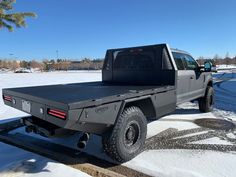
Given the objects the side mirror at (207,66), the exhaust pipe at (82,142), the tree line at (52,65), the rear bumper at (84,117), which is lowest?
the exhaust pipe at (82,142)

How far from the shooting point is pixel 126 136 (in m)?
3.87

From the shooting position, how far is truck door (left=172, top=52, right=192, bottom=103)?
5.37 metres

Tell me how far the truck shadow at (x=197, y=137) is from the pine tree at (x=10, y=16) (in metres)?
4.78

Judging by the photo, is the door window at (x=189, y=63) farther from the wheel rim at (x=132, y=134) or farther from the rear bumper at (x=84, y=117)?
the rear bumper at (x=84, y=117)

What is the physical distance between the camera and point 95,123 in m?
3.12

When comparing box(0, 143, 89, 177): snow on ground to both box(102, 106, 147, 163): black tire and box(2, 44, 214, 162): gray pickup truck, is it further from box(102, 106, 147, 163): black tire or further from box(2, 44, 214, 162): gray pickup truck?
box(102, 106, 147, 163): black tire

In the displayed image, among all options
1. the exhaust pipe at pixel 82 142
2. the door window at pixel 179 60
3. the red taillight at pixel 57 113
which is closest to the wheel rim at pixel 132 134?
the exhaust pipe at pixel 82 142

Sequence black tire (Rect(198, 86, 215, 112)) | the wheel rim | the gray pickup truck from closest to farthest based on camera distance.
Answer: the gray pickup truck < the wheel rim < black tire (Rect(198, 86, 215, 112))

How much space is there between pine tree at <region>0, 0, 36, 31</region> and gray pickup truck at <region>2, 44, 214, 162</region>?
261 cm

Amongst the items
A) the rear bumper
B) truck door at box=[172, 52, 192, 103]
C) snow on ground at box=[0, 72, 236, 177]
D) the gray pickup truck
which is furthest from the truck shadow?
the rear bumper

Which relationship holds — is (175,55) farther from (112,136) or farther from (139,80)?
(112,136)

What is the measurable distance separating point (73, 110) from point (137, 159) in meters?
1.67

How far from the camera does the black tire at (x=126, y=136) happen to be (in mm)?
3535

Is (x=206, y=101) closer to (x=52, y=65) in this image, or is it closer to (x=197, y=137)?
(x=197, y=137)
